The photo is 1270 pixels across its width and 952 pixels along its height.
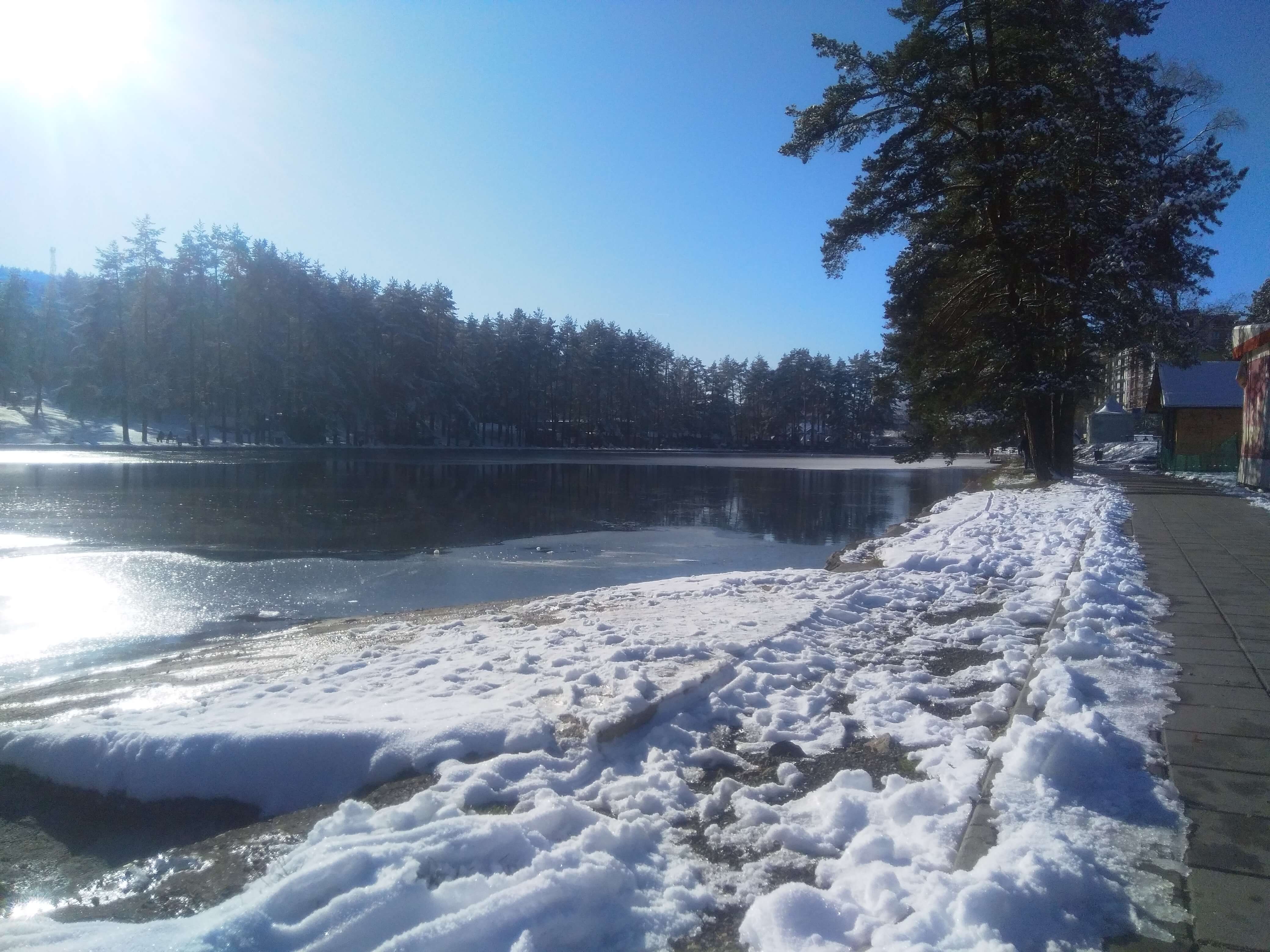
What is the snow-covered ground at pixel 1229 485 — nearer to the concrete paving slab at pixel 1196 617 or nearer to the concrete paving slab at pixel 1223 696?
the concrete paving slab at pixel 1196 617

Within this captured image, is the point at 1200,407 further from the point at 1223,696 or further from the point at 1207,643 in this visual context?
the point at 1223,696

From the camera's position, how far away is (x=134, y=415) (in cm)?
7006

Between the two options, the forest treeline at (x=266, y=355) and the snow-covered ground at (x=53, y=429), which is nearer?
the snow-covered ground at (x=53, y=429)

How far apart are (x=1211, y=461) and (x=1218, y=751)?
29.7 meters

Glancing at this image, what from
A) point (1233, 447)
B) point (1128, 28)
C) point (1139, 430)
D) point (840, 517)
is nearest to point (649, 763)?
point (1128, 28)

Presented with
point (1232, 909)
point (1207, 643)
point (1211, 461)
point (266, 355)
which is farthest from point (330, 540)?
point (266, 355)

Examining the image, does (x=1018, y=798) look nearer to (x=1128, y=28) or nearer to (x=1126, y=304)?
(x=1126, y=304)

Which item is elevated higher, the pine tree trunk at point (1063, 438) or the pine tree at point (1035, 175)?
the pine tree at point (1035, 175)

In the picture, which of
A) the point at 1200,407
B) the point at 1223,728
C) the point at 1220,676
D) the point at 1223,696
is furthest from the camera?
the point at 1200,407

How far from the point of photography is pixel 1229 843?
2.93 meters

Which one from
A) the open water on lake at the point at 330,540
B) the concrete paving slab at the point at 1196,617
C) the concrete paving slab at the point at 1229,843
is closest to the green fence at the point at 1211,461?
the open water on lake at the point at 330,540

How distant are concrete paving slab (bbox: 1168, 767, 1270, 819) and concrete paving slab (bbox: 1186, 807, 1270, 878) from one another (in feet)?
0.20

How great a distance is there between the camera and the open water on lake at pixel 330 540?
12172 mm

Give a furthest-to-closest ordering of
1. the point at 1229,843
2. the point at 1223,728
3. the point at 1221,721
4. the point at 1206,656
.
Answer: the point at 1206,656, the point at 1221,721, the point at 1223,728, the point at 1229,843
